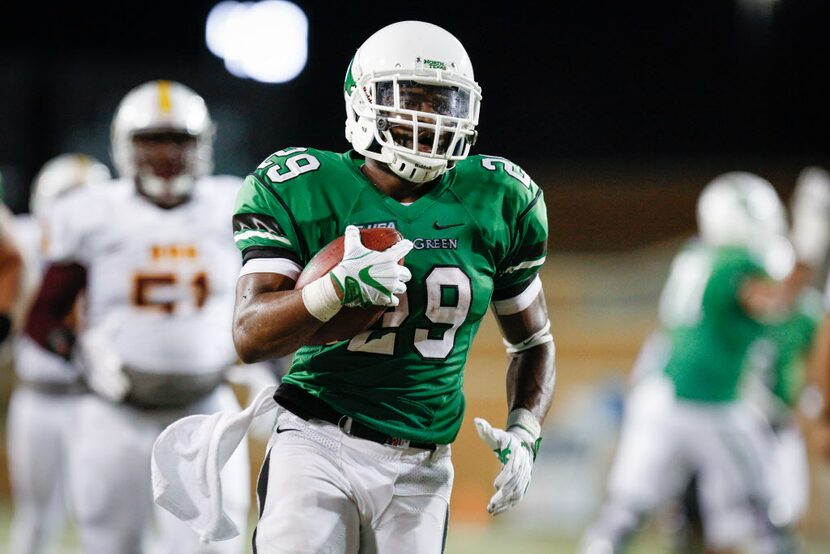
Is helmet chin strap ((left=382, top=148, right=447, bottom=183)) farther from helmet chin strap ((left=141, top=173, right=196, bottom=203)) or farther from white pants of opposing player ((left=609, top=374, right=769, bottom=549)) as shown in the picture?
white pants of opposing player ((left=609, top=374, right=769, bottom=549))

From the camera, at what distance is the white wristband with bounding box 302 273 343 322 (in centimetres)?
231

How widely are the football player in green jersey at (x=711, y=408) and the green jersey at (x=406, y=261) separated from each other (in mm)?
3077

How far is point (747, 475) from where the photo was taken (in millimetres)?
5512

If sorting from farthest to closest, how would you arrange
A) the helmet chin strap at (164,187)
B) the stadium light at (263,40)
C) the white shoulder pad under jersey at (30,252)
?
the stadium light at (263,40), the white shoulder pad under jersey at (30,252), the helmet chin strap at (164,187)

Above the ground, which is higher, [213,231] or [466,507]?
[213,231]

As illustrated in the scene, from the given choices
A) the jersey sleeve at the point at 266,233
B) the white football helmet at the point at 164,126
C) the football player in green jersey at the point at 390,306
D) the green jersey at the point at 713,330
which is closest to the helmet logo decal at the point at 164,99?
the white football helmet at the point at 164,126

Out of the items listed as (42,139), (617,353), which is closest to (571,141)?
(42,139)

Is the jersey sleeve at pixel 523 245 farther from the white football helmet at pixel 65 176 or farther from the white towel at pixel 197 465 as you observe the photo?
the white football helmet at pixel 65 176

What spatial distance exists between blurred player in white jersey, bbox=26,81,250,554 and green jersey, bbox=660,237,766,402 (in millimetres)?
2401

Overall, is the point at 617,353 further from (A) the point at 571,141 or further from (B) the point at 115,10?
(B) the point at 115,10

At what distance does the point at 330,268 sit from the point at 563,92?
14967mm

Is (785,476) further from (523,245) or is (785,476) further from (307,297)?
(307,297)

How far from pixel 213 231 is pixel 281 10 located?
11945 mm

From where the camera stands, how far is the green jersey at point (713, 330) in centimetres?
557
